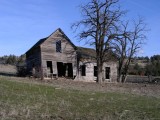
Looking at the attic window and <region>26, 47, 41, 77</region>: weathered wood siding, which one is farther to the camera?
the attic window

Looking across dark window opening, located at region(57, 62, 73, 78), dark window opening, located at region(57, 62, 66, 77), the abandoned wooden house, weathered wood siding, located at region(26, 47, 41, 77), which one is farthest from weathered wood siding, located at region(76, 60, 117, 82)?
weathered wood siding, located at region(26, 47, 41, 77)

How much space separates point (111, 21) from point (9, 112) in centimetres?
3530

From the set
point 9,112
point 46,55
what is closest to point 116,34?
point 46,55

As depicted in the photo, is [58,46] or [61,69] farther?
[61,69]

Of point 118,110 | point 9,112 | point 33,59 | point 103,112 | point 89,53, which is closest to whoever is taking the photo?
point 9,112

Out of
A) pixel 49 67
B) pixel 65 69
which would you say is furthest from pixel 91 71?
pixel 49 67

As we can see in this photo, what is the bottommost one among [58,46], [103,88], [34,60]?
[103,88]

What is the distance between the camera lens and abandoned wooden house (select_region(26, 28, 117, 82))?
48.1 m

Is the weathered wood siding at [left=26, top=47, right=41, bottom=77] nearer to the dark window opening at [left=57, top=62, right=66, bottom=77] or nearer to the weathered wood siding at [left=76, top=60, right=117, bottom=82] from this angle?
the dark window opening at [left=57, top=62, right=66, bottom=77]

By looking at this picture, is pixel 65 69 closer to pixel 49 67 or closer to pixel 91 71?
pixel 49 67

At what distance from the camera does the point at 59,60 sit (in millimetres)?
49750

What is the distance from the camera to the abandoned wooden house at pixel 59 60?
4809 centimetres

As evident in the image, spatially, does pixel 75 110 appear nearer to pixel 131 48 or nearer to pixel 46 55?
pixel 46 55

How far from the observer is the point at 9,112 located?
12688 mm
